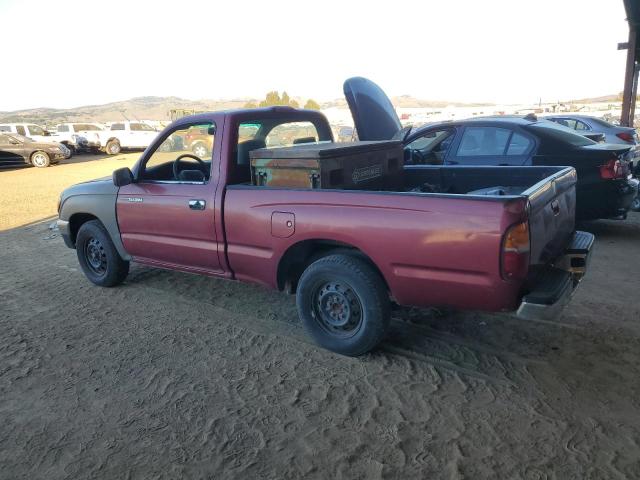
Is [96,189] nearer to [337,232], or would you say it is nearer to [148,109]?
[337,232]

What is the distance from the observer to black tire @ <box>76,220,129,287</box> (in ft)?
16.9

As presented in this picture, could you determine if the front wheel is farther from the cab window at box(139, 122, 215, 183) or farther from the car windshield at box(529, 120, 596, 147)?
the car windshield at box(529, 120, 596, 147)

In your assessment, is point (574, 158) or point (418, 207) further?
point (574, 158)

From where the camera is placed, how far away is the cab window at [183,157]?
14.5 ft

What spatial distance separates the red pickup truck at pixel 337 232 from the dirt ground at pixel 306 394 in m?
0.45

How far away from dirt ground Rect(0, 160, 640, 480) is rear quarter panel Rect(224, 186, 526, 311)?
1.98ft

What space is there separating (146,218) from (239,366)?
184 centimetres

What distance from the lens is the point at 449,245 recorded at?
293cm

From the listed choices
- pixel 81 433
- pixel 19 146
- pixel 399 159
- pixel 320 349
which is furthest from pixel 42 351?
pixel 19 146

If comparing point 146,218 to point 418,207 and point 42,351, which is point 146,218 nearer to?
point 42,351

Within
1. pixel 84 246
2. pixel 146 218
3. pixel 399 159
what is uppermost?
pixel 399 159

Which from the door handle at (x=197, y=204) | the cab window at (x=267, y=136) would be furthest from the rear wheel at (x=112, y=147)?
the door handle at (x=197, y=204)

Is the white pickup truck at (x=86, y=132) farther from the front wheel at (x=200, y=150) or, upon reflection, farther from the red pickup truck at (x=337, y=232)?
the front wheel at (x=200, y=150)

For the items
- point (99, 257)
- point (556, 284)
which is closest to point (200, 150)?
point (99, 257)
